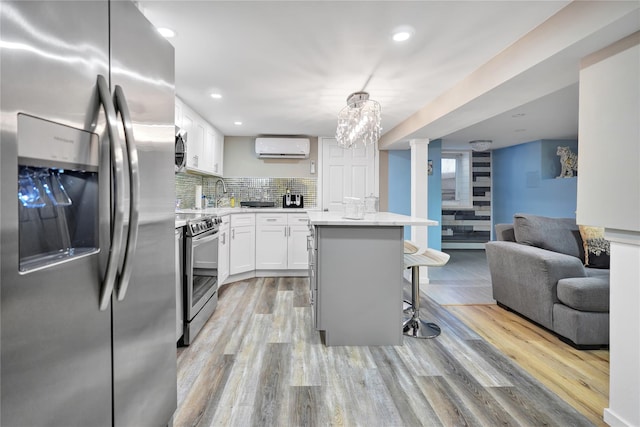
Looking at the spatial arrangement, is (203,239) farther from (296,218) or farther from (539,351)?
(539,351)

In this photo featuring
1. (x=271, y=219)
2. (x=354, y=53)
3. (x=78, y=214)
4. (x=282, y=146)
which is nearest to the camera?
(x=78, y=214)

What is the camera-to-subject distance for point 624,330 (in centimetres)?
161

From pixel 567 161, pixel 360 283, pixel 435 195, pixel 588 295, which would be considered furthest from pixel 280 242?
pixel 567 161

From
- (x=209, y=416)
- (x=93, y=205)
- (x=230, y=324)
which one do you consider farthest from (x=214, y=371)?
(x=93, y=205)

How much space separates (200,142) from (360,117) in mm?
2107

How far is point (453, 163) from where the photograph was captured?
733 cm

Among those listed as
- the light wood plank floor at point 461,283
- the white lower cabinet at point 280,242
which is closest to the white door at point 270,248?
the white lower cabinet at point 280,242

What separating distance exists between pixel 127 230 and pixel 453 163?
7349 millimetres

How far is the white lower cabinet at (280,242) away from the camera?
4762 mm

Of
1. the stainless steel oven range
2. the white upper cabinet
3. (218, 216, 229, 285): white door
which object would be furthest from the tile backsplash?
the stainless steel oven range

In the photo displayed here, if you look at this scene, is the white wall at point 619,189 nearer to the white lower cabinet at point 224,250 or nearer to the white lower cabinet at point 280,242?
the white lower cabinet at point 224,250

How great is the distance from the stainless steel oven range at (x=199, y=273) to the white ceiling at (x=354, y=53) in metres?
1.31

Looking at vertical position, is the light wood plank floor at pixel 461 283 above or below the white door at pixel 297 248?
below

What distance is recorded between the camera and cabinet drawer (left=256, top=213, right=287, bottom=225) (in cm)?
476
